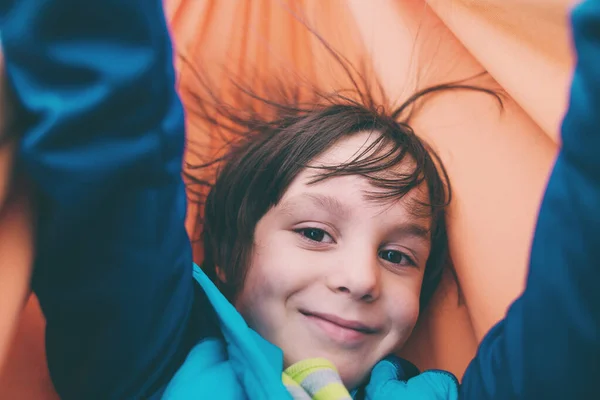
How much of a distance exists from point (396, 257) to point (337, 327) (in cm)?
16

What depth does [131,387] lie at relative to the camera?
620 mm

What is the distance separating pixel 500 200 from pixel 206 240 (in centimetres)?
50

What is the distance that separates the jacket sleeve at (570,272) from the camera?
36cm

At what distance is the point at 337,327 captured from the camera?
73 centimetres

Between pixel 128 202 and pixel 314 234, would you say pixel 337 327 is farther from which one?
pixel 128 202

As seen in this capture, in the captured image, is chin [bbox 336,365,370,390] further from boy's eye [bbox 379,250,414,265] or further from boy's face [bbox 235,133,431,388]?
boy's eye [bbox 379,250,414,265]

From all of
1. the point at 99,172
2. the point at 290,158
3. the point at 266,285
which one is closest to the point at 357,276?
the point at 266,285

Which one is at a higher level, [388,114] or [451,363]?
[388,114]

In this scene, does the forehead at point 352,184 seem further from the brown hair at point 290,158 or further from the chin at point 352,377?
the chin at point 352,377

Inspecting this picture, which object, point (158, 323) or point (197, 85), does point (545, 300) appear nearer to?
point (158, 323)

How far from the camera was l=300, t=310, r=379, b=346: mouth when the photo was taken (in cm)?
73

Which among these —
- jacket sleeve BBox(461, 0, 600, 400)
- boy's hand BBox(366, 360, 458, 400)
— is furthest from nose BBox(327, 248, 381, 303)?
jacket sleeve BBox(461, 0, 600, 400)

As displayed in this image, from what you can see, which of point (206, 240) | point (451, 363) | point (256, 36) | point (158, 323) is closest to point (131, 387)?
point (158, 323)

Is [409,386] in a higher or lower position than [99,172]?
lower
